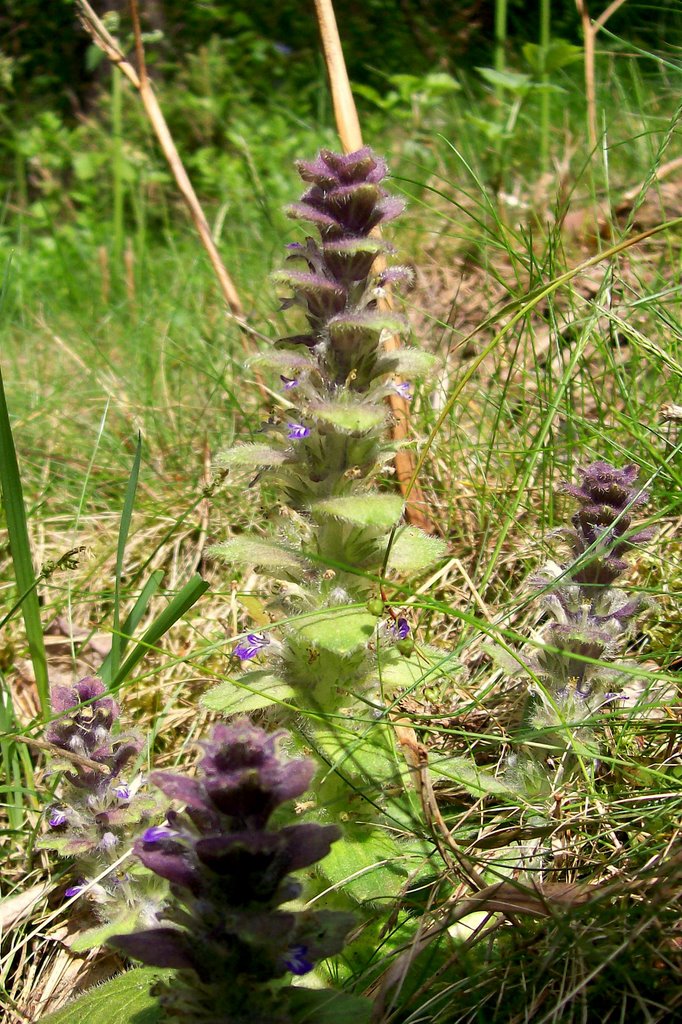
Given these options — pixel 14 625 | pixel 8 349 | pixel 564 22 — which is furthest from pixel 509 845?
pixel 564 22

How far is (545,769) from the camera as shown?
189 centimetres

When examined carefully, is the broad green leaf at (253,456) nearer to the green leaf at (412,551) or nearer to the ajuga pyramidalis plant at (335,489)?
the ajuga pyramidalis plant at (335,489)

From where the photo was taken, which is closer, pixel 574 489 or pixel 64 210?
pixel 574 489

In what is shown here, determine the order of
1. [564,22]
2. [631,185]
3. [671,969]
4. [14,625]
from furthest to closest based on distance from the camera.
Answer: [564,22]
[631,185]
[14,625]
[671,969]

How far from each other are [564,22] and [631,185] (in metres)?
6.00

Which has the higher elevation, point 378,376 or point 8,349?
point 378,376

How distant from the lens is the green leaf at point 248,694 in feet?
5.69

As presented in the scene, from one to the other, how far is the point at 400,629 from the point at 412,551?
6.8 inches

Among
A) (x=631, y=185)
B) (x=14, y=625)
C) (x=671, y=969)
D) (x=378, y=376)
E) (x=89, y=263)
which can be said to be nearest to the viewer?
(x=671, y=969)

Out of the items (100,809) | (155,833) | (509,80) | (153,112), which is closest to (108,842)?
(100,809)

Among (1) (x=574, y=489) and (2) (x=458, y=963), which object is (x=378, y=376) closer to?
(1) (x=574, y=489)

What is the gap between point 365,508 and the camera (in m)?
1.62

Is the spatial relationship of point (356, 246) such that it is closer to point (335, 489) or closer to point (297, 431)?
point (297, 431)

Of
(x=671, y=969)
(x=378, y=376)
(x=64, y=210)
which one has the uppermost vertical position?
(x=378, y=376)
